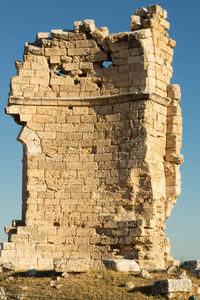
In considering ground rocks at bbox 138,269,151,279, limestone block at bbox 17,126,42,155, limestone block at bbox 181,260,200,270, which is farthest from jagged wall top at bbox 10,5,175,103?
ground rocks at bbox 138,269,151,279

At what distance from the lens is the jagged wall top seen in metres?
16.6

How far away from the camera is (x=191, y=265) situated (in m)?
14.2

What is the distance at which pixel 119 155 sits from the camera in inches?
635

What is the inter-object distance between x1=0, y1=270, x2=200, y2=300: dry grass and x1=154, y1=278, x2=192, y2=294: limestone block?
12 centimetres

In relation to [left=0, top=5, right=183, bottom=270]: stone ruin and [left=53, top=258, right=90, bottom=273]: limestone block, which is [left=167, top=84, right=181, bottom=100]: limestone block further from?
[left=53, top=258, right=90, bottom=273]: limestone block

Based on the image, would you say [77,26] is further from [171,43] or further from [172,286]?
[172,286]

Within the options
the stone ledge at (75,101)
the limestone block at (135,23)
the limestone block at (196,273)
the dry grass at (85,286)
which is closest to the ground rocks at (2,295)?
the dry grass at (85,286)

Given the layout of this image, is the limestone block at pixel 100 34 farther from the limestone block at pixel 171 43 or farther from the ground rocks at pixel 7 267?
the ground rocks at pixel 7 267

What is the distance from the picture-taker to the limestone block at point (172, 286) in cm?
1151

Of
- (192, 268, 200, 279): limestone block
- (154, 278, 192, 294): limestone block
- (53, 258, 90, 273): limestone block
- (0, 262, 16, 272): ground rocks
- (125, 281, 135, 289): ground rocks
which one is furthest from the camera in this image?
(0, 262, 16, 272): ground rocks

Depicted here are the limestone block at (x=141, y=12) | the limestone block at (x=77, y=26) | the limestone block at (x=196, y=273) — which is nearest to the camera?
the limestone block at (x=196, y=273)

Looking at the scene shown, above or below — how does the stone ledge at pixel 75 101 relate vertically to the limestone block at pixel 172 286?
above

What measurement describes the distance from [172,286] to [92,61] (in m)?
7.48

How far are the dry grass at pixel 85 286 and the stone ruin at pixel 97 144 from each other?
2687mm
